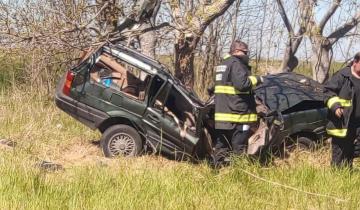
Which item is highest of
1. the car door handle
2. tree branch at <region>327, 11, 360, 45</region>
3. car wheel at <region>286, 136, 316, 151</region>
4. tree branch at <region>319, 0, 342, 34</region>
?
tree branch at <region>319, 0, 342, 34</region>

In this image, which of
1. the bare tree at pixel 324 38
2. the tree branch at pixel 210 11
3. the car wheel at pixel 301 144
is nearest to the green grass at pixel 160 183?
the car wheel at pixel 301 144

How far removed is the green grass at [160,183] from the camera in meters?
5.19

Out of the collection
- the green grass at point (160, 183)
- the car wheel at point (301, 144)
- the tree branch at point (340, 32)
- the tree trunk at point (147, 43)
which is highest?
the tree branch at point (340, 32)

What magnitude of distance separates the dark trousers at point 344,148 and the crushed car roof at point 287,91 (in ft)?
3.71

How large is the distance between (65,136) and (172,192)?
12.2 feet

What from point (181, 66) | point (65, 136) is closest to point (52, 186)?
point (65, 136)

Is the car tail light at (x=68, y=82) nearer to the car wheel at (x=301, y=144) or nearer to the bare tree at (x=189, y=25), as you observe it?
the bare tree at (x=189, y=25)

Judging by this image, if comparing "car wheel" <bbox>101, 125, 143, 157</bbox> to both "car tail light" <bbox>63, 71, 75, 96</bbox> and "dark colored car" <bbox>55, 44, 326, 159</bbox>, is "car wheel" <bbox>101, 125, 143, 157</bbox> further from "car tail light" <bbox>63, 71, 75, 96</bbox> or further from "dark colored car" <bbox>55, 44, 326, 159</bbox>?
"car tail light" <bbox>63, 71, 75, 96</bbox>

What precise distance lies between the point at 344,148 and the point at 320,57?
14.9 ft

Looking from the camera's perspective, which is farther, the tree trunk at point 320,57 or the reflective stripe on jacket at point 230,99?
the tree trunk at point 320,57

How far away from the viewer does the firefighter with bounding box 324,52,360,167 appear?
260 inches

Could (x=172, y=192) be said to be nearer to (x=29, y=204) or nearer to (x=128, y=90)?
(x=29, y=204)

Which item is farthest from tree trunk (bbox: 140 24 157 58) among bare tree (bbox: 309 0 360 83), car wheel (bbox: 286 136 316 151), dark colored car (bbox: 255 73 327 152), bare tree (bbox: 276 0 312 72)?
car wheel (bbox: 286 136 316 151)

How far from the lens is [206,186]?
5898 millimetres
